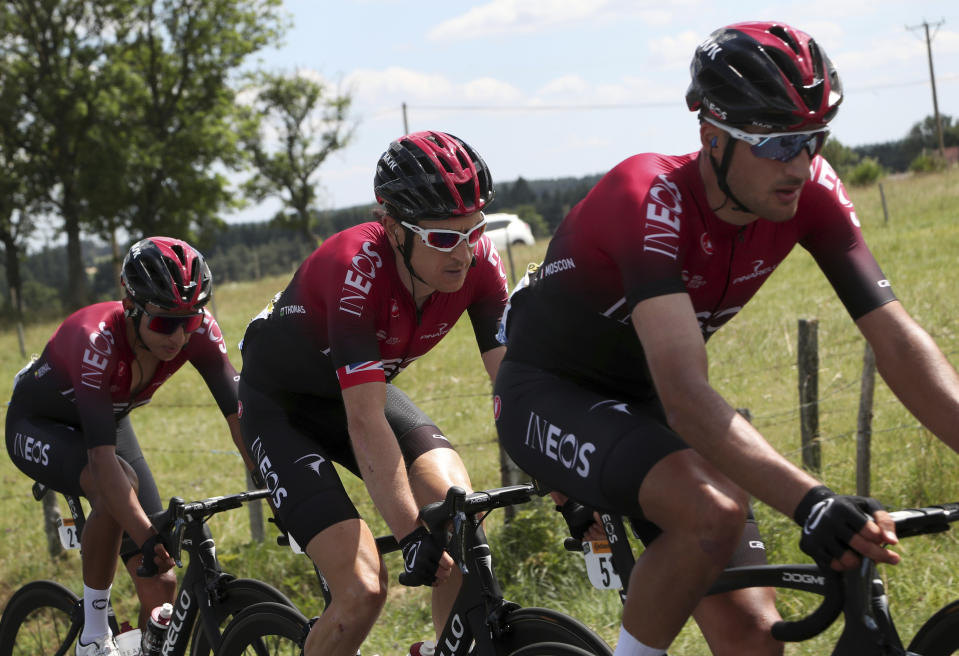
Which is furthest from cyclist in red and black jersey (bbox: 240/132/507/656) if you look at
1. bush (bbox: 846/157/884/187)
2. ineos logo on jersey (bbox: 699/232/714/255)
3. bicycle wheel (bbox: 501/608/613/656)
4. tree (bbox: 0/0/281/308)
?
bush (bbox: 846/157/884/187)

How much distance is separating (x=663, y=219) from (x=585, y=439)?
627mm

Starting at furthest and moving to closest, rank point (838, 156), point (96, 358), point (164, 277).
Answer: point (838, 156) < point (96, 358) < point (164, 277)

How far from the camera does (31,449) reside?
207 inches

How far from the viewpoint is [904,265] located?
16.3 metres

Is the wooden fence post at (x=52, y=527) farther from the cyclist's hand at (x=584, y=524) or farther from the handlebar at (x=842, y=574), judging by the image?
the handlebar at (x=842, y=574)

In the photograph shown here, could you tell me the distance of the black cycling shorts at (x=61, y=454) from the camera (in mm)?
5086

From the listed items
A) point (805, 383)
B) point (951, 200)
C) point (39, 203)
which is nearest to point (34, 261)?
point (39, 203)

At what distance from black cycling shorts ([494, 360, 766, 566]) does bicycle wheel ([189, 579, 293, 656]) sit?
5.41ft

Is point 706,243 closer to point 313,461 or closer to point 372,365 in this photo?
point 372,365

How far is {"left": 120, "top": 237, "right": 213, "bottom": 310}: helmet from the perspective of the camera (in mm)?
4715

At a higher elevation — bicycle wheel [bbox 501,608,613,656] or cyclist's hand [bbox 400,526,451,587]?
cyclist's hand [bbox 400,526,451,587]

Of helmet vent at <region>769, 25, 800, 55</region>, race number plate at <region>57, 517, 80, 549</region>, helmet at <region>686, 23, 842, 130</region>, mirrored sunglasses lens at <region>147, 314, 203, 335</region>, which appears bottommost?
race number plate at <region>57, 517, 80, 549</region>

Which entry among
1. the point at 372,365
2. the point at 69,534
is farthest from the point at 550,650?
the point at 69,534

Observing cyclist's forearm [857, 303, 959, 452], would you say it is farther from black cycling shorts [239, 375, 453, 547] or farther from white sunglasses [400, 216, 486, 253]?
black cycling shorts [239, 375, 453, 547]
